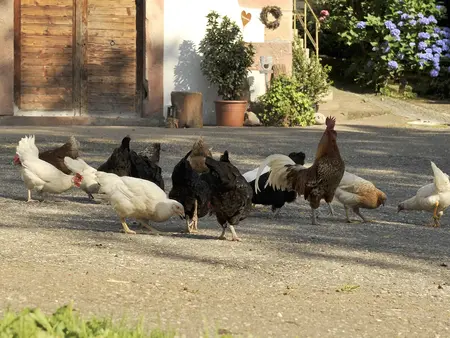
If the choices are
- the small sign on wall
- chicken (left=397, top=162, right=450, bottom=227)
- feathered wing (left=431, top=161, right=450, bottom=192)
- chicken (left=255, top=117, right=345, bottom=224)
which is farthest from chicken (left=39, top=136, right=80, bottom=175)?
the small sign on wall

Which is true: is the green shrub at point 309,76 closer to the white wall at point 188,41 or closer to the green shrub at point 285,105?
the green shrub at point 285,105

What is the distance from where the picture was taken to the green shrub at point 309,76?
896 inches

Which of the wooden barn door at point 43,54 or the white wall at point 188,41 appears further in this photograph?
the white wall at point 188,41

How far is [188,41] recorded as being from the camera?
877 inches

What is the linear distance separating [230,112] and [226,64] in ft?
3.22

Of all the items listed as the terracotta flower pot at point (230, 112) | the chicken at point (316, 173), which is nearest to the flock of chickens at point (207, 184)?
the chicken at point (316, 173)

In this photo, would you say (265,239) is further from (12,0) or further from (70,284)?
(12,0)

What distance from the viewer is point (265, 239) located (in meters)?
10.1

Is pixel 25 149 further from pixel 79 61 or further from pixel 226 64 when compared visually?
pixel 79 61

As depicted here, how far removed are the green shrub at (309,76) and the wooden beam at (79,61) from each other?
14.7 ft

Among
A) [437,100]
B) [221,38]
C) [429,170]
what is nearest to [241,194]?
[429,170]

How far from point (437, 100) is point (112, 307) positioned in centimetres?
2088

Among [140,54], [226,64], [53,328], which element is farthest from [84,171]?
[140,54]

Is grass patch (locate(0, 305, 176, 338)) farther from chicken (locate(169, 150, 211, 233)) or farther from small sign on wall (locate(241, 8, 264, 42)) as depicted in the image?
small sign on wall (locate(241, 8, 264, 42))
